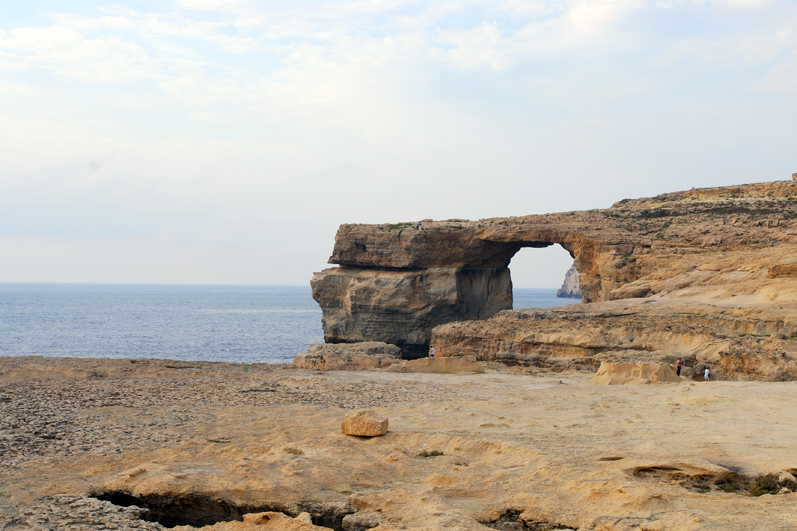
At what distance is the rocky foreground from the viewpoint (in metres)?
6.26

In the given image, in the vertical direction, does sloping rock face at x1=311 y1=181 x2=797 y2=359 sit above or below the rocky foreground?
above

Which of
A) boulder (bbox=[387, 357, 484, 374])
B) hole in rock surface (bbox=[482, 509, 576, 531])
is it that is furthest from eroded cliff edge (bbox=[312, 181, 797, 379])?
hole in rock surface (bbox=[482, 509, 576, 531])

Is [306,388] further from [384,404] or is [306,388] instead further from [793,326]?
[793,326]

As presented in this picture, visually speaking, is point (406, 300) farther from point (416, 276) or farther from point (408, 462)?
point (408, 462)

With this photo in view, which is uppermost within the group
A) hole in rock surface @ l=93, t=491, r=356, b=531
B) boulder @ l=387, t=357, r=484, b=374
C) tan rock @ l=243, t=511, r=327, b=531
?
tan rock @ l=243, t=511, r=327, b=531

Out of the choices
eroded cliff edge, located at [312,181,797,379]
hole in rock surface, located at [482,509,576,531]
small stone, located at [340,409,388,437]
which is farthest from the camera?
eroded cliff edge, located at [312,181,797,379]

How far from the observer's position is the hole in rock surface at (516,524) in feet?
20.1

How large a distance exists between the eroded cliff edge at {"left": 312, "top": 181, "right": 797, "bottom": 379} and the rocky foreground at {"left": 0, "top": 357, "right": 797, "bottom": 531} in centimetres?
1026

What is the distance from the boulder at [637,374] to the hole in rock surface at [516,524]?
1176cm

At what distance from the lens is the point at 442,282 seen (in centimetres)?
3944

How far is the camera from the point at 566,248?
38062 mm

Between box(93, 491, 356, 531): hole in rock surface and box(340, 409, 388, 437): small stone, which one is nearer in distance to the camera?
box(93, 491, 356, 531): hole in rock surface

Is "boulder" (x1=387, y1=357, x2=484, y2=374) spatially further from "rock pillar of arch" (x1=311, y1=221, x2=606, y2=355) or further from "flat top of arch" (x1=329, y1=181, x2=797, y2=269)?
"rock pillar of arch" (x1=311, y1=221, x2=606, y2=355)

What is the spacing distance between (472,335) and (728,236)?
1390 centimetres
